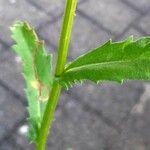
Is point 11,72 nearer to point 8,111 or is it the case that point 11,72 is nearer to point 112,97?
point 8,111

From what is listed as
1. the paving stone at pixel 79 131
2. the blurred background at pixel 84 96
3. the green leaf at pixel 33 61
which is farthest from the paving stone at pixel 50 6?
the green leaf at pixel 33 61

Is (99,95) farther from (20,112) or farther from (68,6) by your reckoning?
(68,6)

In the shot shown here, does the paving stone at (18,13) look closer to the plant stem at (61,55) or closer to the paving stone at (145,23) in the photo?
the paving stone at (145,23)

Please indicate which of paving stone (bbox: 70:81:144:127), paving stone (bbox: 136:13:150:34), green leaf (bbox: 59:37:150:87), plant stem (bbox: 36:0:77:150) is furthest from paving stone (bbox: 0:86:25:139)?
green leaf (bbox: 59:37:150:87)

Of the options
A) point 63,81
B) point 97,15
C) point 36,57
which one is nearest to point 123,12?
point 97,15

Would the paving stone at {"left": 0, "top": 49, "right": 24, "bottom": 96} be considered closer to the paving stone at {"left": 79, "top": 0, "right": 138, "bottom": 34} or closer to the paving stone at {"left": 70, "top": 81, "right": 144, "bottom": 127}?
the paving stone at {"left": 70, "top": 81, "right": 144, "bottom": 127}

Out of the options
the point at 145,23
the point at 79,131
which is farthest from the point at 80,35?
the point at 79,131

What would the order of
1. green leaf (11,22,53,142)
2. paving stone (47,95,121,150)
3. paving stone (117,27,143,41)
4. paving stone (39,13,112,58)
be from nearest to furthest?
green leaf (11,22,53,142), paving stone (47,95,121,150), paving stone (39,13,112,58), paving stone (117,27,143,41)
